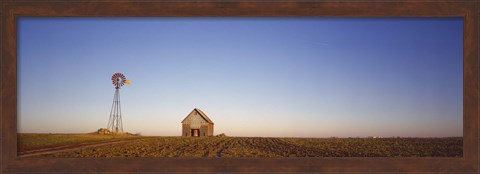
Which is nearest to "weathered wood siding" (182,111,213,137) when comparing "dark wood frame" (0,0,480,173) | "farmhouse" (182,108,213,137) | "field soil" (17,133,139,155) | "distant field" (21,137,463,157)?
"farmhouse" (182,108,213,137)

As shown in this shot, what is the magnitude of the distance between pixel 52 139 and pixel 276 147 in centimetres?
277

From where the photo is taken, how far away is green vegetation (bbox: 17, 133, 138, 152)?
17.9 ft

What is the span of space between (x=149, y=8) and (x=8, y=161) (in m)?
2.29

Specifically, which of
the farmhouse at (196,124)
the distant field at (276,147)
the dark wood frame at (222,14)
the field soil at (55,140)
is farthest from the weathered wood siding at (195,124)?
the dark wood frame at (222,14)

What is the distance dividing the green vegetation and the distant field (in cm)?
19

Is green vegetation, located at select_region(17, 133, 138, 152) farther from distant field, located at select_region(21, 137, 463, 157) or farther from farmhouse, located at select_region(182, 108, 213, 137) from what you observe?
farmhouse, located at select_region(182, 108, 213, 137)

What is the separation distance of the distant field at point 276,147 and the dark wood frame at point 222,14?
0.21m

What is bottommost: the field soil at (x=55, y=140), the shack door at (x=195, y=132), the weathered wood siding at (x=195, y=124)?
the field soil at (x=55, y=140)

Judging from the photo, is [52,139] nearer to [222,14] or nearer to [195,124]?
[195,124]

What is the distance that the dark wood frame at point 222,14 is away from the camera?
521cm

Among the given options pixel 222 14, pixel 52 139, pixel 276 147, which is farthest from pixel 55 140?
pixel 276 147

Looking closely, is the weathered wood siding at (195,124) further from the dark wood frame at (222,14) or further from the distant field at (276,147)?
the dark wood frame at (222,14)

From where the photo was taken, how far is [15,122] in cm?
530

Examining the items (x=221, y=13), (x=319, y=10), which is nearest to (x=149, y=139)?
(x=221, y=13)
